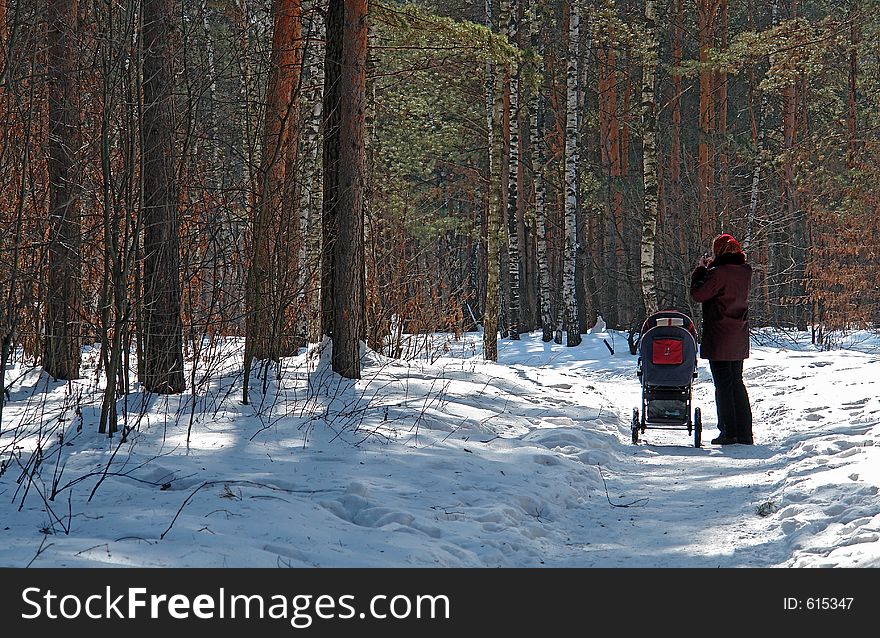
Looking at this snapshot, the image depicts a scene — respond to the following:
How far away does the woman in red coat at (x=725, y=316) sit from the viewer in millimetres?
9055

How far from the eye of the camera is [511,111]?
2809cm

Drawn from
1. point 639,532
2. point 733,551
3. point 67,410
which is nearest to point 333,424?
point 67,410

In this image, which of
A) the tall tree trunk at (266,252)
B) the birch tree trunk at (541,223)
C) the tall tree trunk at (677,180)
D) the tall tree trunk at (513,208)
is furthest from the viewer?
the birch tree trunk at (541,223)

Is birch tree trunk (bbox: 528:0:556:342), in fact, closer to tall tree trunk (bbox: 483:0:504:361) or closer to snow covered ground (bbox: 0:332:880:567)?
tall tree trunk (bbox: 483:0:504:361)

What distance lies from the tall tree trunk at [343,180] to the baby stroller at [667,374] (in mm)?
3242

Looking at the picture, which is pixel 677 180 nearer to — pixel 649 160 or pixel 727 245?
pixel 649 160

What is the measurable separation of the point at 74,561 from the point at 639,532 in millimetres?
3442

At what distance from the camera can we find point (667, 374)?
907 centimetres

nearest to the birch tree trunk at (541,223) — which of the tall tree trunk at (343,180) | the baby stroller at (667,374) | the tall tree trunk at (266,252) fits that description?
the tall tree trunk at (343,180)

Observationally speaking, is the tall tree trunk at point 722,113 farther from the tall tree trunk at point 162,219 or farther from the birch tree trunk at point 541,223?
the tall tree trunk at point 162,219

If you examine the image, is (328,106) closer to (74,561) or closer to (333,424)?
(333,424)

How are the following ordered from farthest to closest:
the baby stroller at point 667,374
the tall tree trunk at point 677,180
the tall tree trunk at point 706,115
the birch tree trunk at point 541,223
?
the birch tree trunk at point 541,223 < the tall tree trunk at point 706,115 < the tall tree trunk at point 677,180 < the baby stroller at point 667,374

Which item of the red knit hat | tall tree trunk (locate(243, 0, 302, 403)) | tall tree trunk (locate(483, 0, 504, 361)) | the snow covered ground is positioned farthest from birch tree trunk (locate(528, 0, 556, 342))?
tall tree trunk (locate(243, 0, 302, 403))

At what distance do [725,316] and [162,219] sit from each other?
5964 mm
